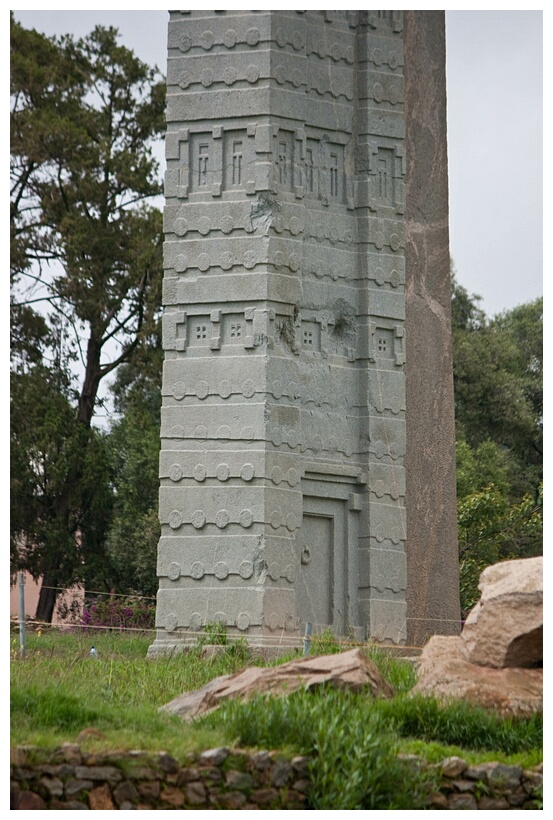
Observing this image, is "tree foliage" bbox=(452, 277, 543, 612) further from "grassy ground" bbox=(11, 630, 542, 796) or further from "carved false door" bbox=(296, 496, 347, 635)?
"grassy ground" bbox=(11, 630, 542, 796)

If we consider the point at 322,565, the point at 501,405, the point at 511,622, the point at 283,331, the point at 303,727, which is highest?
the point at 501,405

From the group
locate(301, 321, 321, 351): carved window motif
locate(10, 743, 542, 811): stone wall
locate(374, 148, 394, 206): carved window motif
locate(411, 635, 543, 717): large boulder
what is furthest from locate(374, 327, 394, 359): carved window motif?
locate(10, 743, 542, 811): stone wall

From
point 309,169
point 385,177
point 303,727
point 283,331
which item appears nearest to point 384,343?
point 283,331

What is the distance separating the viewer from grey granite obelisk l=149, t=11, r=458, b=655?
13.2 metres

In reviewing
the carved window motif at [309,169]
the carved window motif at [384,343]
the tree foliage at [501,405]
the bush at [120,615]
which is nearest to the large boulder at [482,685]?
the carved window motif at [384,343]

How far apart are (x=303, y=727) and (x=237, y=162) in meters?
7.58

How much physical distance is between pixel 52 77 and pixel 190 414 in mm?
12945

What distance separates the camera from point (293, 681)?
902 cm

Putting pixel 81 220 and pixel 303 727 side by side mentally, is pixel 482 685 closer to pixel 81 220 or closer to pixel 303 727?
pixel 303 727

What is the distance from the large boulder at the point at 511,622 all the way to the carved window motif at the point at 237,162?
613cm

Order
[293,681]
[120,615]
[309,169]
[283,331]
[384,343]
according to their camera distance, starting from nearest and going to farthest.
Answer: [293,681], [283,331], [309,169], [384,343], [120,615]

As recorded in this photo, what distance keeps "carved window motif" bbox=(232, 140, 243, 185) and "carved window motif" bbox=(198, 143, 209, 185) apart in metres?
0.32

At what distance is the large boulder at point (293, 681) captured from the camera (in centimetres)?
898
